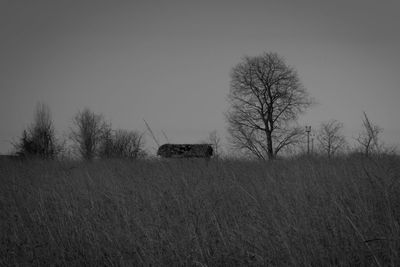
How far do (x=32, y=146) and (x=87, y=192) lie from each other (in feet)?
58.4

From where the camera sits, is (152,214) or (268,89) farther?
(268,89)

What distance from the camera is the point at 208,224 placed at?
10.1 ft

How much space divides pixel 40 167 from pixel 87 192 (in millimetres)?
4268

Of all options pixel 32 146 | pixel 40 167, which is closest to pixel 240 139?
pixel 32 146

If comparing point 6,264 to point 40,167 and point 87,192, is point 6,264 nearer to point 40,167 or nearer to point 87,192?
point 87,192

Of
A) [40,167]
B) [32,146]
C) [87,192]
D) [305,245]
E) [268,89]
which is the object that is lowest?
[305,245]

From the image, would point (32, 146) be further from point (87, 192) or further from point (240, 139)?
point (87, 192)

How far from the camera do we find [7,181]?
6176mm

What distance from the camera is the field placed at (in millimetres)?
2184

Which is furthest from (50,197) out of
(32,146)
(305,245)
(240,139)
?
(240,139)

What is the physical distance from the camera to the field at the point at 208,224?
7.16 feet

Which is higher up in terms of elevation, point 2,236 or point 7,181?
point 7,181

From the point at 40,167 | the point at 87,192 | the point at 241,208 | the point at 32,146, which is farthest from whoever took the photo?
the point at 32,146

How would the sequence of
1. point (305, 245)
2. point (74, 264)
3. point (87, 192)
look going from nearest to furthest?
1. point (305, 245)
2. point (74, 264)
3. point (87, 192)
